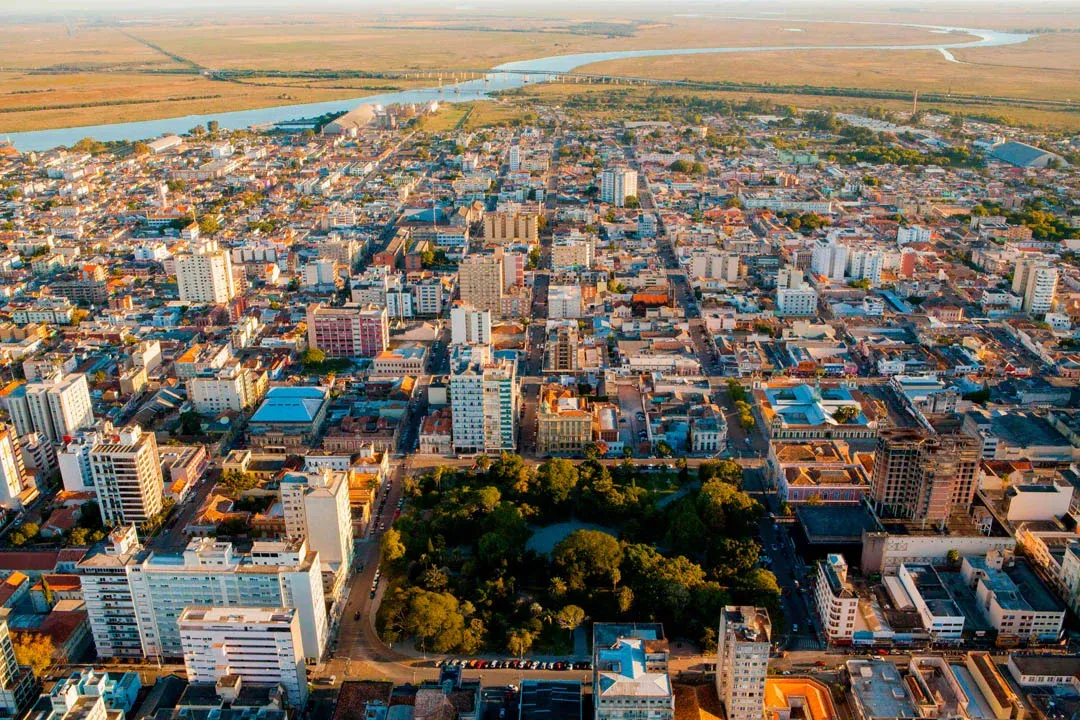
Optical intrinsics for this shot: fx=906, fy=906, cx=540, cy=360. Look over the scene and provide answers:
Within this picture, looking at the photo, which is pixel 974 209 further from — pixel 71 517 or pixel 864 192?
pixel 71 517

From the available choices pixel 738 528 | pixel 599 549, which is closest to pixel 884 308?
pixel 738 528

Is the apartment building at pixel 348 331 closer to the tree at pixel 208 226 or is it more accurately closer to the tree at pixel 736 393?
the tree at pixel 736 393

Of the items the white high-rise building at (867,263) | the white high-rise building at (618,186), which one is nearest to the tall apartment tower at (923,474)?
the white high-rise building at (867,263)

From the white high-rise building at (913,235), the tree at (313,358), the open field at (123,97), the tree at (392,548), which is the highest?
the open field at (123,97)

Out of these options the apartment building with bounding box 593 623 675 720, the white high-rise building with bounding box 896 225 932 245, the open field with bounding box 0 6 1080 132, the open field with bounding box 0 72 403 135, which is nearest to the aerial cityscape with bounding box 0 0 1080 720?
the apartment building with bounding box 593 623 675 720

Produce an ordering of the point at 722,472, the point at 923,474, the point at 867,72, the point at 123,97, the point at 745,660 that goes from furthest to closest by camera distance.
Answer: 1. the point at 867,72
2. the point at 123,97
3. the point at 722,472
4. the point at 923,474
5. the point at 745,660

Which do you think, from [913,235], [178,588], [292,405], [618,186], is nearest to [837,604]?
[178,588]

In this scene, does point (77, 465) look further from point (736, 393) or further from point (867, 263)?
point (867, 263)
